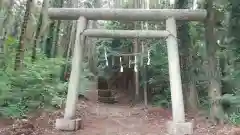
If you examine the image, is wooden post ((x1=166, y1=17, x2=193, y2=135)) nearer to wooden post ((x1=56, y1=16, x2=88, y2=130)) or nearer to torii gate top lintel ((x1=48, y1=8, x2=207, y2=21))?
torii gate top lintel ((x1=48, y1=8, x2=207, y2=21))

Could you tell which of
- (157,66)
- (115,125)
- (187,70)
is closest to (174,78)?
(115,125)

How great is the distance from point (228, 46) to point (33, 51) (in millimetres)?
6200

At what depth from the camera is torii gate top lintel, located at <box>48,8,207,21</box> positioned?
7582mm

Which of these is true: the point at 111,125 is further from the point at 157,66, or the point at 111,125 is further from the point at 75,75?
the point at 157,66

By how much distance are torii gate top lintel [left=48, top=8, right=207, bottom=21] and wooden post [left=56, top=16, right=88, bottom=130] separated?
0.76 feet

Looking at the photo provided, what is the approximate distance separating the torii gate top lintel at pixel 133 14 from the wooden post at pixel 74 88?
0.23 m

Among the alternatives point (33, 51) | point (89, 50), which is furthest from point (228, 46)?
point (89, 50)

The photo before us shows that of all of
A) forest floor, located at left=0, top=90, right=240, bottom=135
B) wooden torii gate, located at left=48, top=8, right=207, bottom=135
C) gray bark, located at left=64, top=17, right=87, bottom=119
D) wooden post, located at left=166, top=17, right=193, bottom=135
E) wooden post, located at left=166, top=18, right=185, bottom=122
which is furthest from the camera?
wooden torii gate, located at left=48, top=8, right=207, bottom=135

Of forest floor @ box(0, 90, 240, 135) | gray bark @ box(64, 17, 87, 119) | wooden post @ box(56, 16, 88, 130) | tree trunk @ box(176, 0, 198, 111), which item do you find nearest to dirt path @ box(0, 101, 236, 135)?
forest floor @ box(0, 90, 240, 135)

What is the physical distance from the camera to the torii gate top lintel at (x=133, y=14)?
299 inches

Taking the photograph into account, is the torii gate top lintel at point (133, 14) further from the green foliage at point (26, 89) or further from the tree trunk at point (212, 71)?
the green foliage at point (26, 89)

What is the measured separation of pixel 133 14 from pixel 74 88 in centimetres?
231

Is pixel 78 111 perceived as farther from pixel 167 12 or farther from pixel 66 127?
pixel 167 12

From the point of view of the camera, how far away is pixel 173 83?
23.3 feet
